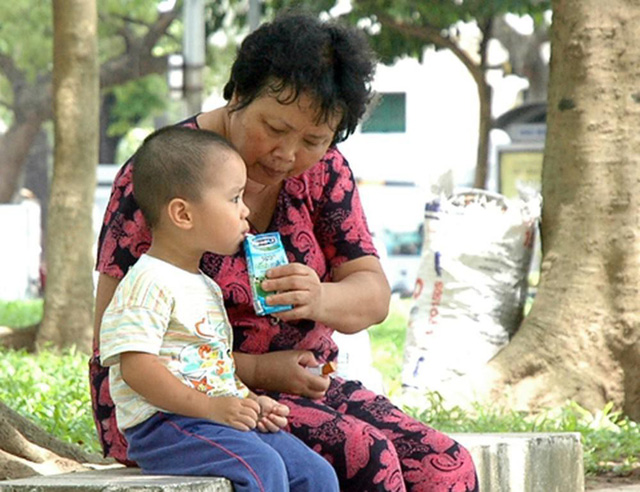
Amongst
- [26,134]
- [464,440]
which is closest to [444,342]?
[464,440]

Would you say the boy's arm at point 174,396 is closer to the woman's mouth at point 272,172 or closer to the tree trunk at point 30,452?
the woman's mouth at point 272,172

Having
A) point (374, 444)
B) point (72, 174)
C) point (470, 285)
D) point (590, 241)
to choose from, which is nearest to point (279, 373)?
point (374, 444)

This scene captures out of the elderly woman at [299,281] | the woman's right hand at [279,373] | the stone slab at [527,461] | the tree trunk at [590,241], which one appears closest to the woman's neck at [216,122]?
the elderly woman at [299,281]

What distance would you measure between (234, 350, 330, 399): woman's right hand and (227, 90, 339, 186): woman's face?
0.42 meters

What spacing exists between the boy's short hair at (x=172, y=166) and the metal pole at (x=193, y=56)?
9.90 meters

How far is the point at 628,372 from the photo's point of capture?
6.71 meters

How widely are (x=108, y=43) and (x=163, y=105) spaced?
2804 millimetres

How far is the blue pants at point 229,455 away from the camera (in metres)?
Result: 2.97

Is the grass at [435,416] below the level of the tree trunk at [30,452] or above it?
below

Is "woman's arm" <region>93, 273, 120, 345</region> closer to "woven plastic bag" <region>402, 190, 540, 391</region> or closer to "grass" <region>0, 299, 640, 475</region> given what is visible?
"grass" <region>0, 299, 640, 475</region>

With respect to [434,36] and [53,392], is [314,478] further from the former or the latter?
[434,36]

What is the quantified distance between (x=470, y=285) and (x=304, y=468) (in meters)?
4.32

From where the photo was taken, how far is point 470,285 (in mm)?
7312

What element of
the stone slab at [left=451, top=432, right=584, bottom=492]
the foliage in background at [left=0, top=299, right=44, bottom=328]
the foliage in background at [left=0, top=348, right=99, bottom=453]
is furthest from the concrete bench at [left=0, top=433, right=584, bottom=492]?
the foliage in background at [left=0, top=299, right=44, bottom=328]
